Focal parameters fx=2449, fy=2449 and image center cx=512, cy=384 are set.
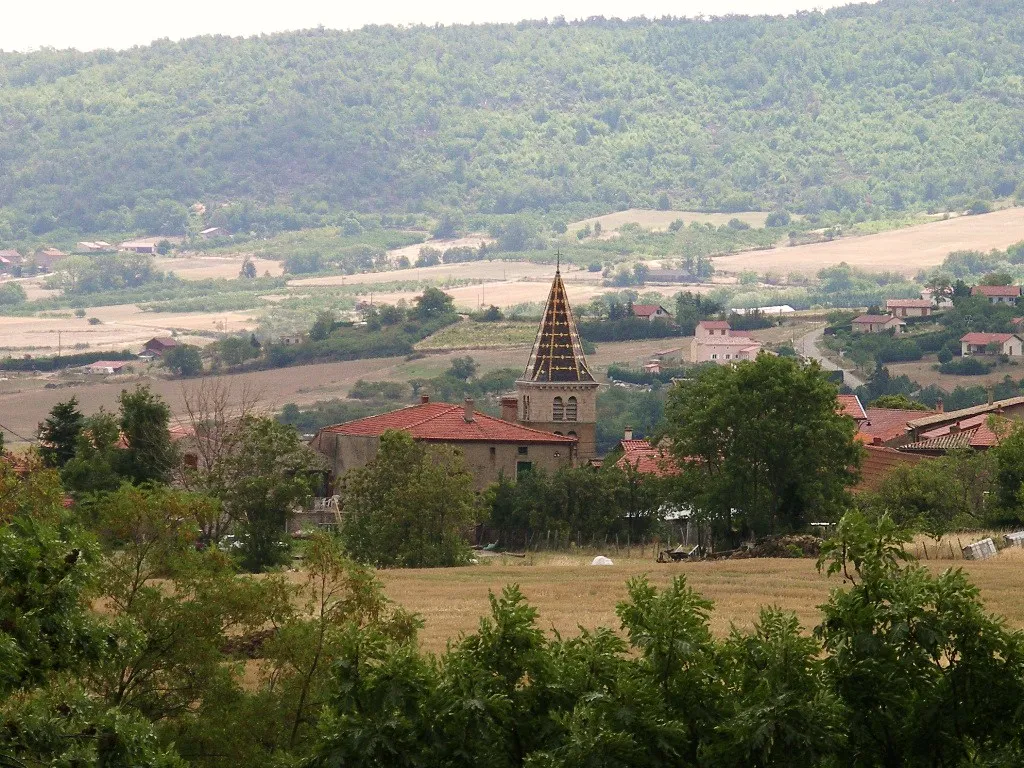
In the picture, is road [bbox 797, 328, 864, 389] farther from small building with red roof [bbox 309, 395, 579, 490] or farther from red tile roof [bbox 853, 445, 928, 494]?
red tile roof [bbox 853, 445, 928, 494]

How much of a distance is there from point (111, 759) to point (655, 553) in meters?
41.4

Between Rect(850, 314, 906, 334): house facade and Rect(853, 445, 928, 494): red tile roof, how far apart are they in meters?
107

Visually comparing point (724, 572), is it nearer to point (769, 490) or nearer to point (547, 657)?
point (769, 490)

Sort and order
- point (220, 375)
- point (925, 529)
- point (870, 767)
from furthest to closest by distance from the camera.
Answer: point (220, 375)
point (925, 529)
point (870, 767)

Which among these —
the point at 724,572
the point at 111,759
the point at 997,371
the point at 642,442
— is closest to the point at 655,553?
the point at 724,572

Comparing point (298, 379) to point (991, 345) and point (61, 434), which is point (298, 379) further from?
point (61, 434)

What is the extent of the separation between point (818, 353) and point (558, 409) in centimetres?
9297

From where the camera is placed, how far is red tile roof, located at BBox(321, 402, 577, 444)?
80.9m

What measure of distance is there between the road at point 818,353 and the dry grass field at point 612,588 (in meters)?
102

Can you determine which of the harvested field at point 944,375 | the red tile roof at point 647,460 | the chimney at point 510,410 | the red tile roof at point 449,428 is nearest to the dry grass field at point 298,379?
the harvested field at point 944,375

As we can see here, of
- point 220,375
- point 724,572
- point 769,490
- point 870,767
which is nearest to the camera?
point 870,767

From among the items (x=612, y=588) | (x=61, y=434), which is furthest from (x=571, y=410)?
(x=612, y=588)

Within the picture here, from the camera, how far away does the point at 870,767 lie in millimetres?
23234

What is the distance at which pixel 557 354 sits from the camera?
305 feet
